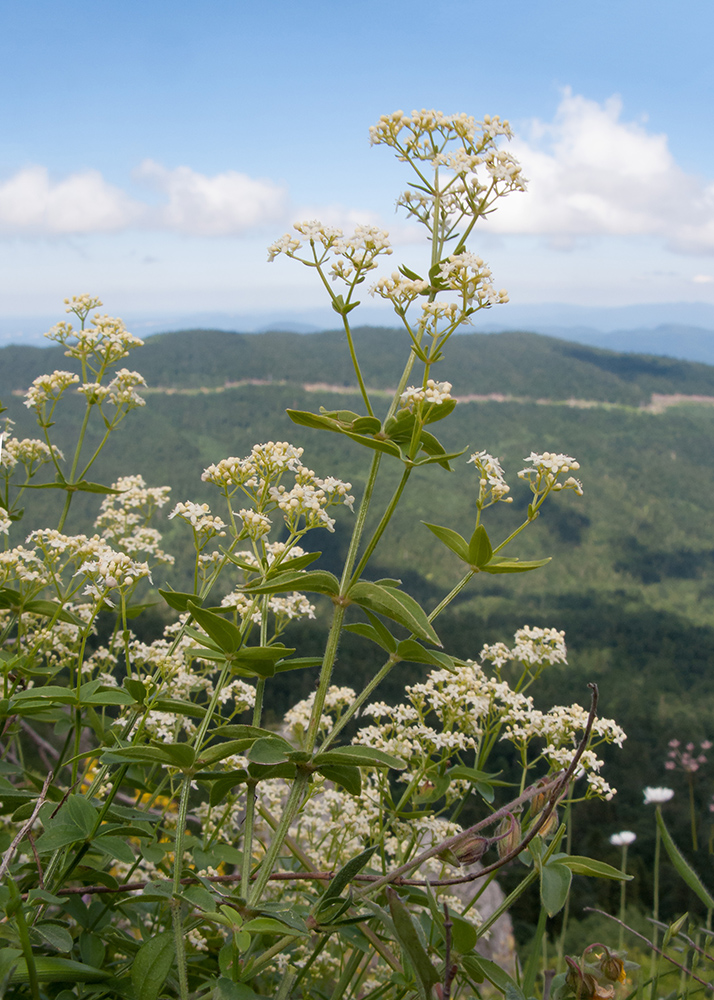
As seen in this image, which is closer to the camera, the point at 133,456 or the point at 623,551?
the point at 133,456

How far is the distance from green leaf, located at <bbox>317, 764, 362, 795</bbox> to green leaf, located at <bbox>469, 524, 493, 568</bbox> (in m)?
0.80

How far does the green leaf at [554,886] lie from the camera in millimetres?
1903

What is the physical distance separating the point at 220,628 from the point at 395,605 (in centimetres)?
54

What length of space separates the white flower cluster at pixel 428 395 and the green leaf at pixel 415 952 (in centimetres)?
145

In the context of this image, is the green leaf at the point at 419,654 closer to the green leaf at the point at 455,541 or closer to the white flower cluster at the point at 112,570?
the green leaf at the point at 455,541

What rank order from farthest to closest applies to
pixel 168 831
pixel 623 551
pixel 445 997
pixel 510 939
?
pixel 623 551 < pixel 510 939 < pixel 168 831 < pixel 445 997

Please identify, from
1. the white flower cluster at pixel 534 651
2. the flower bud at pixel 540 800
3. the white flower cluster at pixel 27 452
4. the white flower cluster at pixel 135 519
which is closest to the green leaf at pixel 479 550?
the flower bud at pixel 540 800

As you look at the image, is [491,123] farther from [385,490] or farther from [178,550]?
[385,490]

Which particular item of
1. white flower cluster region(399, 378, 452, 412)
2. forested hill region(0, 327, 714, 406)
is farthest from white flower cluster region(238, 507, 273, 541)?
forested hill region(0, 327, 714, 406)

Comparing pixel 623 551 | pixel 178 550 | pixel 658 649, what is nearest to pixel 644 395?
pixel 623 551

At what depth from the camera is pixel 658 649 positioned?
6047 centimetres

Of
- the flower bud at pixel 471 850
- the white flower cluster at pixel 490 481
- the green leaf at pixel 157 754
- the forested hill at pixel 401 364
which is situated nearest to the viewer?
the green leaf at pixel 157 754

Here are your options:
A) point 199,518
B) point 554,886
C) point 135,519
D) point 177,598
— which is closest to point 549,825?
point 554,886

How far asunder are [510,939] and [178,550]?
2075 inches
